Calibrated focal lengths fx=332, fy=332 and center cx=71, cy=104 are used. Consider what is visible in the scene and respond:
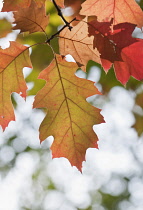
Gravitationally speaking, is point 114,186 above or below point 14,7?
below

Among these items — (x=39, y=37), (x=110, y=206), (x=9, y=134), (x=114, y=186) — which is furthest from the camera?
(x=114, y=186)

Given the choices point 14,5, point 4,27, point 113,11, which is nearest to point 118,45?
point 113,11

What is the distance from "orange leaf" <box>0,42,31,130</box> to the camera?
43.7 inches

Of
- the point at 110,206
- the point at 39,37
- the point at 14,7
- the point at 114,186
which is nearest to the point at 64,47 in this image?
the point at 14,7

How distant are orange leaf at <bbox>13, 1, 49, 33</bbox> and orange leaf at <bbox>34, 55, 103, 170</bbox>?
133 mm

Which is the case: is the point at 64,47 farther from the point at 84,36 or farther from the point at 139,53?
the point at 139,53

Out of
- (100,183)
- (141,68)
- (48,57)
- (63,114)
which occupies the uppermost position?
(141,68)

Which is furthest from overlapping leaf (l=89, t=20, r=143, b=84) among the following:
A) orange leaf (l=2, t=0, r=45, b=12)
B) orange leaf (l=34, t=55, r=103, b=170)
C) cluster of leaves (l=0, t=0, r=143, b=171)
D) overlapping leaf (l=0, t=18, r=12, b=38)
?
overlapping leaf (l=0, t=18, r=12, b=38)

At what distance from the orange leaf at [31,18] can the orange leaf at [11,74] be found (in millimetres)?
84

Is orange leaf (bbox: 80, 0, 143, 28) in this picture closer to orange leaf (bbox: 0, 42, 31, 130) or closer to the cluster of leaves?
the cluster of leaves

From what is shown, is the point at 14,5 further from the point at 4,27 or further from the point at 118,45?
the point at 4,27

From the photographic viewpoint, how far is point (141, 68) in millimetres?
1067

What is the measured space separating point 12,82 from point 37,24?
0.72 feet

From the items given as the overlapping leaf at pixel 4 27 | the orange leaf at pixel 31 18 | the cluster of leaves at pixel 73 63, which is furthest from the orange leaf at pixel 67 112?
the overlapping leaf at pixel 4 27
